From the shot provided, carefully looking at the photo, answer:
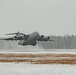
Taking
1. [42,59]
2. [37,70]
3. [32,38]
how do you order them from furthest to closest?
[32,38] → [42,59] → [37,70]

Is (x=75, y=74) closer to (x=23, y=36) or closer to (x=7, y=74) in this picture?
(x=7, y=74)

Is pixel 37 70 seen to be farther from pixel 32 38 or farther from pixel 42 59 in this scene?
pixel 32 38

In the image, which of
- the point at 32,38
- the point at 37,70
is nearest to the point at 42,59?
the point at 37,70

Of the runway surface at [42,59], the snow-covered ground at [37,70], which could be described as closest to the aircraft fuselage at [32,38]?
the runway surface at [42,59]

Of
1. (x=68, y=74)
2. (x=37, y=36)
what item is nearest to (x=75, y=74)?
(x=68, y=74)

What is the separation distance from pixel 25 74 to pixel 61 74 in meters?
2.65

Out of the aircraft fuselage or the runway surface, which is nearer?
the runway surface

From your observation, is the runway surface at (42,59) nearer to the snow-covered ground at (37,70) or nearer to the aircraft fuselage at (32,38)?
the snow-covered ground at (37,70)

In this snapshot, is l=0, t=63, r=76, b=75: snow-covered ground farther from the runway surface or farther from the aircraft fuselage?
the aircraft fuselage

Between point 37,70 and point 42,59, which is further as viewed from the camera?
point 42,59

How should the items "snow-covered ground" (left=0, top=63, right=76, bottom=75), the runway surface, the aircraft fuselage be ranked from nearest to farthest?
1. "snow-covered ground" (left=0, top=63, right=76, bottom=75)
2. the runway surface
3. the aircraft fuselage

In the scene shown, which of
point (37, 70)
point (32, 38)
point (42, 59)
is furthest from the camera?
point (32, 38)

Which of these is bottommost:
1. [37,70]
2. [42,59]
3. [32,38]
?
[42,59]

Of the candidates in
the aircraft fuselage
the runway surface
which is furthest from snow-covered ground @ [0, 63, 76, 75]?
the aircraft fuselage
